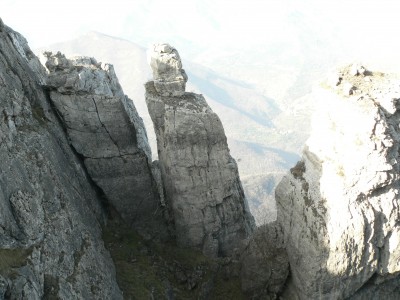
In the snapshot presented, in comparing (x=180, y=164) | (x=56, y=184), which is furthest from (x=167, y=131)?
(x=56, y=184)

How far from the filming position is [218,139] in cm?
3906

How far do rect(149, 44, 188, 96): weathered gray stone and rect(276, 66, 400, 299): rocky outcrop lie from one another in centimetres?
1324

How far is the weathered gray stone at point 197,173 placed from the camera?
125 feet

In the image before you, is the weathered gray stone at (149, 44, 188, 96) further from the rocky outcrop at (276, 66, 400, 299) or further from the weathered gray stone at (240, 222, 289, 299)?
the weathered gray stone at (240, 222, 289, 299)

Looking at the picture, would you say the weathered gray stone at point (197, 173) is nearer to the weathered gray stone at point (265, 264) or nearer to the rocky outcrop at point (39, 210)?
the weathered gray stone at point (265, 264)

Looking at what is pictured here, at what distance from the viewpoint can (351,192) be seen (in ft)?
94.2

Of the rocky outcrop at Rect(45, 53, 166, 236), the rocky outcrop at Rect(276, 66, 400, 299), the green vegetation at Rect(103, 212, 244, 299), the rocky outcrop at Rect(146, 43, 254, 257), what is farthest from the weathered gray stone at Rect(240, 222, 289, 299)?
the rocky outcrop at Rect(45, 53, 166, 236)

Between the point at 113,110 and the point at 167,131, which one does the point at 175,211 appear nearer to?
the point at 167,131

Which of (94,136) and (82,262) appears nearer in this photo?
(82,262)

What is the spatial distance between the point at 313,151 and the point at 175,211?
15.1 meters

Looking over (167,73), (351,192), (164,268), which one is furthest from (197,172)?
(351,192)

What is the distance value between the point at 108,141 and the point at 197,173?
345 inches

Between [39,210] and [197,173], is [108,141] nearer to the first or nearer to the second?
[197,173]

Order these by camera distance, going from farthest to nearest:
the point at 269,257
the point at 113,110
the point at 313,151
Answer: the point at 113,110, the point at 269,257, the point at 313,151
